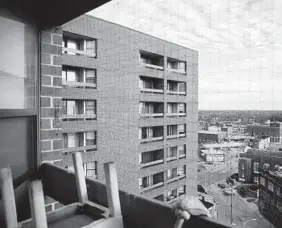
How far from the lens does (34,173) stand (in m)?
1.12

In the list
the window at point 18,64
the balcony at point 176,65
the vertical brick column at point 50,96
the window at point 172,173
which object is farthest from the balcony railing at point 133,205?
the window at point 172,173

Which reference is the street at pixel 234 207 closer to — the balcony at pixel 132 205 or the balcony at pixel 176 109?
the balcony at pixel 132 205

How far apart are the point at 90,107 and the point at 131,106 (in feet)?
8.55

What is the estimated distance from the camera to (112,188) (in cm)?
63

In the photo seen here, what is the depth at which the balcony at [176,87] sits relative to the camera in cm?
1343

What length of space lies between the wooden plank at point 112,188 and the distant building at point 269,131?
1.24 m

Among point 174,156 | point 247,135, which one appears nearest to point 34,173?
point 247,135

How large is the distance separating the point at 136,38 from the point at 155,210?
37.9 ft

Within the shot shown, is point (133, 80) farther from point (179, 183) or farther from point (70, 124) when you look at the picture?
point (179, 183)

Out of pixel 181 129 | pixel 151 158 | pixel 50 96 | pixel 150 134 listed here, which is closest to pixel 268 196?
pixel 50 96

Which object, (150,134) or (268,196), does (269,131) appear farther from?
(150,134)

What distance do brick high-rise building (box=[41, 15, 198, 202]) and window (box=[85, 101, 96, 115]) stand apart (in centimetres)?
4

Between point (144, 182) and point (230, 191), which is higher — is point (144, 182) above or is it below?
below

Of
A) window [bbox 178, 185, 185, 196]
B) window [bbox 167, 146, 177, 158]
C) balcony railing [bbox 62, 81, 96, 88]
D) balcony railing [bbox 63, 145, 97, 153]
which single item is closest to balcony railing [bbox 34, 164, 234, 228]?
balcony railing [bbox 63, 145, 97, 153]
